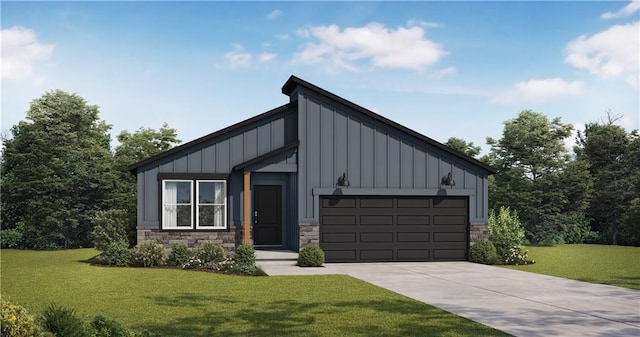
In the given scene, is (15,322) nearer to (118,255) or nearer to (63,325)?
(63,325)

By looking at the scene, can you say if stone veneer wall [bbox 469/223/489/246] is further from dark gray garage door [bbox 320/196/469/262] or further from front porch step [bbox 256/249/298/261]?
front porch step [bbox 256/249/298/261]

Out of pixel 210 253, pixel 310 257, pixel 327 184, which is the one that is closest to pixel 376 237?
pixel 327 184

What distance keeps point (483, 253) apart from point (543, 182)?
15697 mm

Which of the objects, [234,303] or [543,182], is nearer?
[234,303]

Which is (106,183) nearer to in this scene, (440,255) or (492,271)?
(440,255)

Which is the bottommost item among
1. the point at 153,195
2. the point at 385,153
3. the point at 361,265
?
the point at 361,265

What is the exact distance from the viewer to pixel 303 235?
21734mm

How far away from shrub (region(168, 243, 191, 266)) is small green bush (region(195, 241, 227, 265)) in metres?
0.34

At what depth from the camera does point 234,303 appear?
12523 mm

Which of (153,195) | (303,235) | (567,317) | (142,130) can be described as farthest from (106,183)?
(567,317)

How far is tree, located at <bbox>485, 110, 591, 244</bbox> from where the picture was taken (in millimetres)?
36531

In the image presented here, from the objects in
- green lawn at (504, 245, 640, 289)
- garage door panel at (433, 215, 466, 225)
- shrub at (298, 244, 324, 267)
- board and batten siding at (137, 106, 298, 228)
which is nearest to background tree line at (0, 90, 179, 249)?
board and batten siding at (137, 106, 298, 228)

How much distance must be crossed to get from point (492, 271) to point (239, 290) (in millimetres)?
8413

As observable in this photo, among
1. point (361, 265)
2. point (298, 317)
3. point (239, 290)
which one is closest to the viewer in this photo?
point (298, 317)
